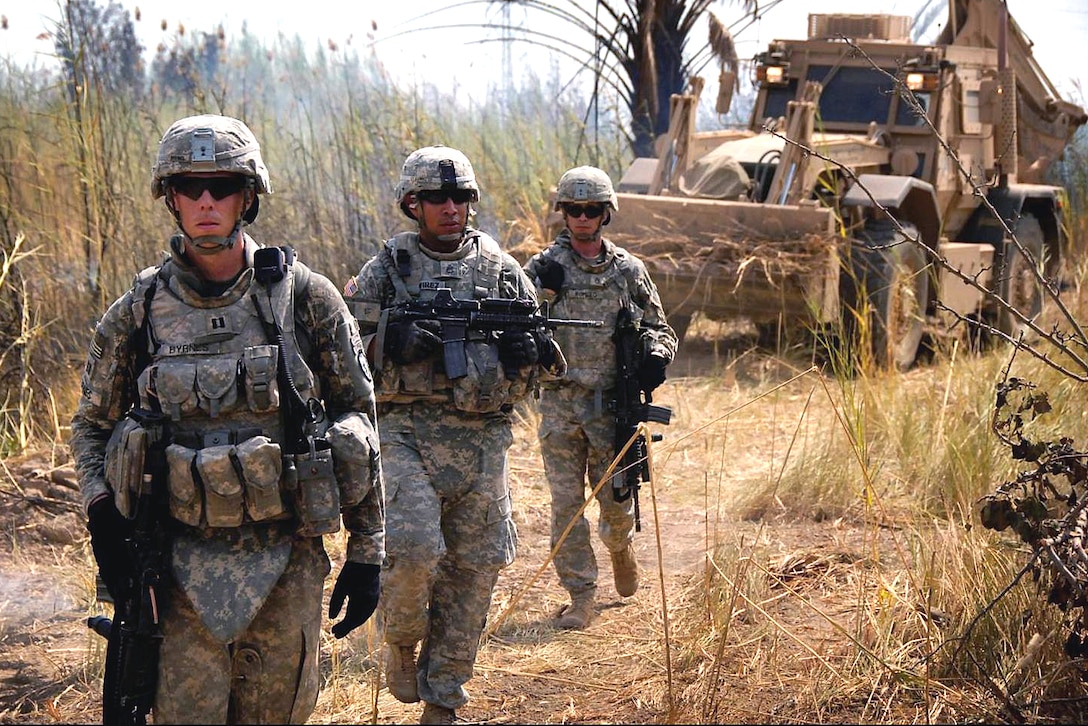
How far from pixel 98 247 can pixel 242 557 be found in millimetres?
4309

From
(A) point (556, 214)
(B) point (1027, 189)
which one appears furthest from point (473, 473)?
(B) point (1027, 189)

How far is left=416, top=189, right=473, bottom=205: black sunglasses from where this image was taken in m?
3.96

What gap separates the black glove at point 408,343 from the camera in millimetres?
3725

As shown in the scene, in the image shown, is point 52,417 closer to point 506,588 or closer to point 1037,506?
point 506,588

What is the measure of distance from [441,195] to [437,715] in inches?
61.3

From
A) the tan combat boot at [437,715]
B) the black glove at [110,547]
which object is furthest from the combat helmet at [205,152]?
the tan combat boot at [437,715]

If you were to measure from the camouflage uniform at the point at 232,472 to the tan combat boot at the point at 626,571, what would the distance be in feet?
7.46

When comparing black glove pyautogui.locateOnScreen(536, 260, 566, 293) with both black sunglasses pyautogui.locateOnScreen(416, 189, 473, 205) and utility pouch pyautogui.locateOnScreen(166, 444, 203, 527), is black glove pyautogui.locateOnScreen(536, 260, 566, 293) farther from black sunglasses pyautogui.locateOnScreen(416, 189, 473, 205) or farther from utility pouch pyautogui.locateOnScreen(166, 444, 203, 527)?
utility pouch pyautogui.locateOnScreen(166, 444, 203, 527)

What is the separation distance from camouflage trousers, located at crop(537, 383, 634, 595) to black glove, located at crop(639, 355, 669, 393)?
0.61 ft

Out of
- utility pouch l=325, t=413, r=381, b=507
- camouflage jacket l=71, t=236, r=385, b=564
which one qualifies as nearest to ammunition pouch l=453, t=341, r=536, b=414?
camouflage jacket l=71, t=236, r=385, b=564

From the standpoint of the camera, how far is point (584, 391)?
4.89 m

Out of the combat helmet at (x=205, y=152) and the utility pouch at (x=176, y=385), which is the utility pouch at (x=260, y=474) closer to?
the utility pouch at (x=176, y=385)

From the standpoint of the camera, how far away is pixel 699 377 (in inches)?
350

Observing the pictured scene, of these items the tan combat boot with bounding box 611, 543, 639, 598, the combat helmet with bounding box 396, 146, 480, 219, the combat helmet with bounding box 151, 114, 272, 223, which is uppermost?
the combat helmet with bounding box 151, 114, 272, 223
